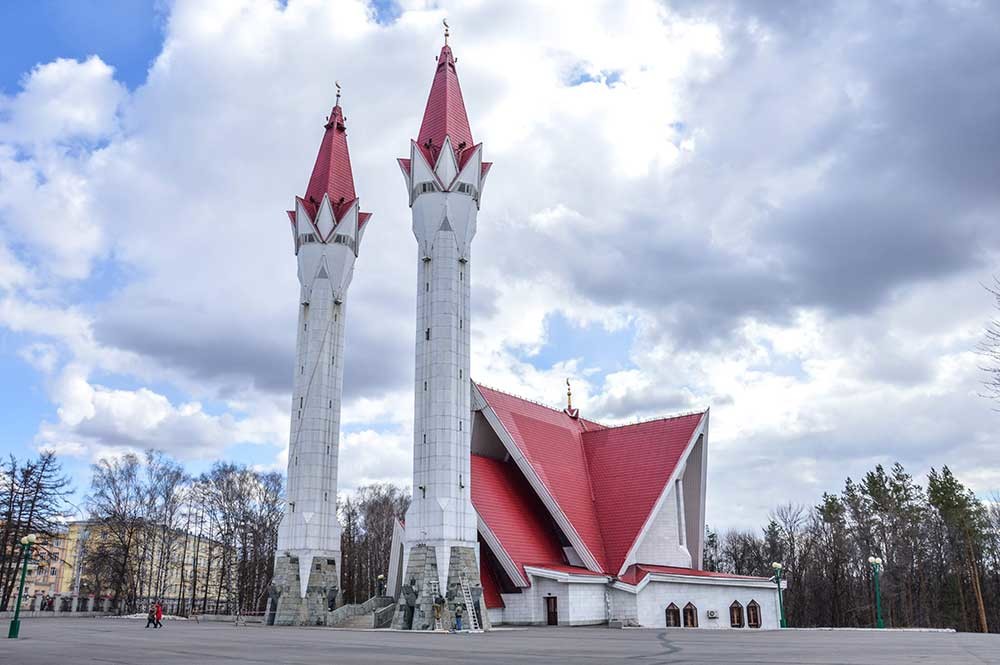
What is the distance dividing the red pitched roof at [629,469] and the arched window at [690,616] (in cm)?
400

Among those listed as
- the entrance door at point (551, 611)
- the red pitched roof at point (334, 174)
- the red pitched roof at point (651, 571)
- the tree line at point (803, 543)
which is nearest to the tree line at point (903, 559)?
the tree line at point (803, 543)

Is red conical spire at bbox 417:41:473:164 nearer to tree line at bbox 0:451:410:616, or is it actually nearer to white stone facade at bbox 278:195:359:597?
white stone facade at bbox 278:195:359:597

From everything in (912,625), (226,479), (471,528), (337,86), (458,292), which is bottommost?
(912,625)

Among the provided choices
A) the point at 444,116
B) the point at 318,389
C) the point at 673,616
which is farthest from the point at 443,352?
the point at 673,616

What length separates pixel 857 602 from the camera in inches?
2153

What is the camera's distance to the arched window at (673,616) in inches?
1401

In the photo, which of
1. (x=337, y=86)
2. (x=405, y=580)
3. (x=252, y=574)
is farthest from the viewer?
(x=252, y=574)

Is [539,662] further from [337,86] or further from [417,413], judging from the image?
[337,86]

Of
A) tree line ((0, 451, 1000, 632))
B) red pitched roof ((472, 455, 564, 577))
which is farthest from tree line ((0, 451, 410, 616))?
red pitched roof ((472, 455, 564, 577))

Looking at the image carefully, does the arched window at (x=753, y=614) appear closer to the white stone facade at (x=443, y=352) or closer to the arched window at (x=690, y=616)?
the arched window at (x=690, y=616)

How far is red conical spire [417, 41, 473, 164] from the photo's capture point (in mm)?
37000

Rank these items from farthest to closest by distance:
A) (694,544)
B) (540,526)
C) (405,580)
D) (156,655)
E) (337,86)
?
(337,86) → (694,544) → (540,526) → (405,580) → (156,655)

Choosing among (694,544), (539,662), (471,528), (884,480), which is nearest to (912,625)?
(884,480)

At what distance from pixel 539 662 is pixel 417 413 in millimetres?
22232
